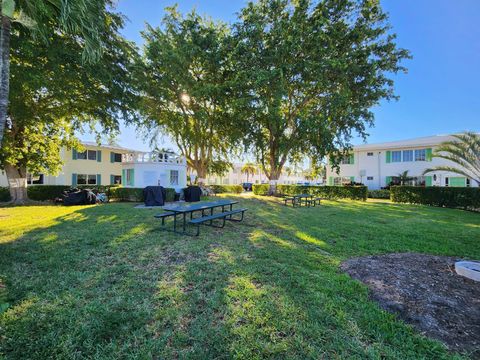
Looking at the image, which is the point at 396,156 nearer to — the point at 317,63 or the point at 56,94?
the point at 317,63

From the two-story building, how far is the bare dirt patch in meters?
15.8

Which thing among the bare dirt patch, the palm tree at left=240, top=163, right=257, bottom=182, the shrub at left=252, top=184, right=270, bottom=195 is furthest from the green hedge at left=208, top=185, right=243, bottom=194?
the bare dirt patch

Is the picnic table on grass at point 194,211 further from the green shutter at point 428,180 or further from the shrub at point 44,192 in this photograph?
the green shutter at point 428,180

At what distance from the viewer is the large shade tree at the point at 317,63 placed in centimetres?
1502

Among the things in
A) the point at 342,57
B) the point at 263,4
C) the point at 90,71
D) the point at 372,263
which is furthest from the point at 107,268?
the point at 263,4

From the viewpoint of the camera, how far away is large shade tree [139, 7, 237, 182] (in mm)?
16172

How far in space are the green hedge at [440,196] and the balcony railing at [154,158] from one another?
57.5 feet

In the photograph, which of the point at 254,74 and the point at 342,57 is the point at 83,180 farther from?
the point at 342,57

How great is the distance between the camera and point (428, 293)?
323 centimetres

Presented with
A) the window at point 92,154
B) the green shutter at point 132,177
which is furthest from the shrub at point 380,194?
the window at point 92,154

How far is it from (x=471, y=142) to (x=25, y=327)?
17.5 meters

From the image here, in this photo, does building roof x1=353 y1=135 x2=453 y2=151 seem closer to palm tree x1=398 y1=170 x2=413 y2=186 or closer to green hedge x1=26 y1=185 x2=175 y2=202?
palm tree x1=398 y1=170 x2=413 y2=186

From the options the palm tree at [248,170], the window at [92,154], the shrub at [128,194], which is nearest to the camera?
the shrub at [128,194]

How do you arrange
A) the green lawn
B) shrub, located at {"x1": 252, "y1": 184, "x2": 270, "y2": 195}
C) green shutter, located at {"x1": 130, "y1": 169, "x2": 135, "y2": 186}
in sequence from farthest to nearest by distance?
shrub, located at {"x1": 252, "y1": 184, "x2": 270, "y2": 195} → green shutter, located at {"x1": 130, "y1": 169, "x2": 135, "y2": 186} → the green lawn
